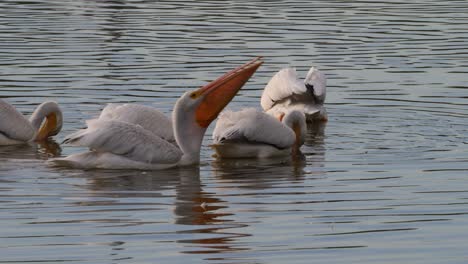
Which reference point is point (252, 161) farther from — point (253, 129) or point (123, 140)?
point (123, 140)

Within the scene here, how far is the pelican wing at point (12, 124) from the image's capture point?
10.6 m

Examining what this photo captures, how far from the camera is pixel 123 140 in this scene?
30.6 ft

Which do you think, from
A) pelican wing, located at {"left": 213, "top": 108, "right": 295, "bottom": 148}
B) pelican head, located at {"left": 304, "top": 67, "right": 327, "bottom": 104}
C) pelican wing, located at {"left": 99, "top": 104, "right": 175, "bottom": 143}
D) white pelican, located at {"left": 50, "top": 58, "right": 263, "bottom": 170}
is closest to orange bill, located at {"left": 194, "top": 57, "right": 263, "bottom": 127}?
white pelican, located at {"left": 50, "top": 58, "right": 263, "bottom": 170}

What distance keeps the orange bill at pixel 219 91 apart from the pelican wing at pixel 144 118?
0.68 meters

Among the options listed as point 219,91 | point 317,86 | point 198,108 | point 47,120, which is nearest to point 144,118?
point 198,108

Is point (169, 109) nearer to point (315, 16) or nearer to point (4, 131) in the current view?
point (4, 131)

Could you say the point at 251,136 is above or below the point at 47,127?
above

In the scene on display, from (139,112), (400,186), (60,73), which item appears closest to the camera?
(400,186)

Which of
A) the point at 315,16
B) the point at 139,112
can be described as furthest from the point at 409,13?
the point at 139,112

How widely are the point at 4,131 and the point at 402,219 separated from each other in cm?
410

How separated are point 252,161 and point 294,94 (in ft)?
7.44

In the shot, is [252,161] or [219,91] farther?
[252,161]

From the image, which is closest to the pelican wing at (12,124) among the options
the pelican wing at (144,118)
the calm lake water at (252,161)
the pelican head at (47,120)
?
the calm lake water at (252,161)

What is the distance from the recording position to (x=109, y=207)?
313 inches
